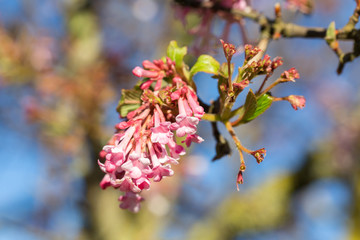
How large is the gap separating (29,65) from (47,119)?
0.52m

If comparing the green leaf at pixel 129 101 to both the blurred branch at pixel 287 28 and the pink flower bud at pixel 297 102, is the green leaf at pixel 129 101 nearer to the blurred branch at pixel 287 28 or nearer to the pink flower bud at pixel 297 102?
the pink flower bud at pixel 297 102

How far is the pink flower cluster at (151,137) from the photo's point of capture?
0.71 meters

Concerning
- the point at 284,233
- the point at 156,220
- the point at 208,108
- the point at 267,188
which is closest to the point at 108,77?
the point at 156,220

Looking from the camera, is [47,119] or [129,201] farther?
[47,119]

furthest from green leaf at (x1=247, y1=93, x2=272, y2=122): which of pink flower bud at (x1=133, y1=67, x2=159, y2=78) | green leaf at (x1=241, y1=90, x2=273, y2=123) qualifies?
pink flower bud at (x1=133, y1=67, x2=159, y2=78)

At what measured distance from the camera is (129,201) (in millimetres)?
854

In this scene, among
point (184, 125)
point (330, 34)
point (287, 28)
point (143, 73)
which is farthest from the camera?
point (287, 28)

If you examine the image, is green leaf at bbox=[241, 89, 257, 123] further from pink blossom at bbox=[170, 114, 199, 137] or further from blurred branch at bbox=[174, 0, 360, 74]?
blurred branch at bbox=[174, 0, 360, 74]

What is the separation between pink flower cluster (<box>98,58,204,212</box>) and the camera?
712mm

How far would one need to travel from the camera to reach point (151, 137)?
726mm

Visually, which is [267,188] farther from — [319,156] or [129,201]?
[129,201]

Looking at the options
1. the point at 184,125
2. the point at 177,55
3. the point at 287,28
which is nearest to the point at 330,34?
the point at 287,28

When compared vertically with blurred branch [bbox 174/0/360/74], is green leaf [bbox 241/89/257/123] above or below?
below

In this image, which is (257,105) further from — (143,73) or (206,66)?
(143,73)
